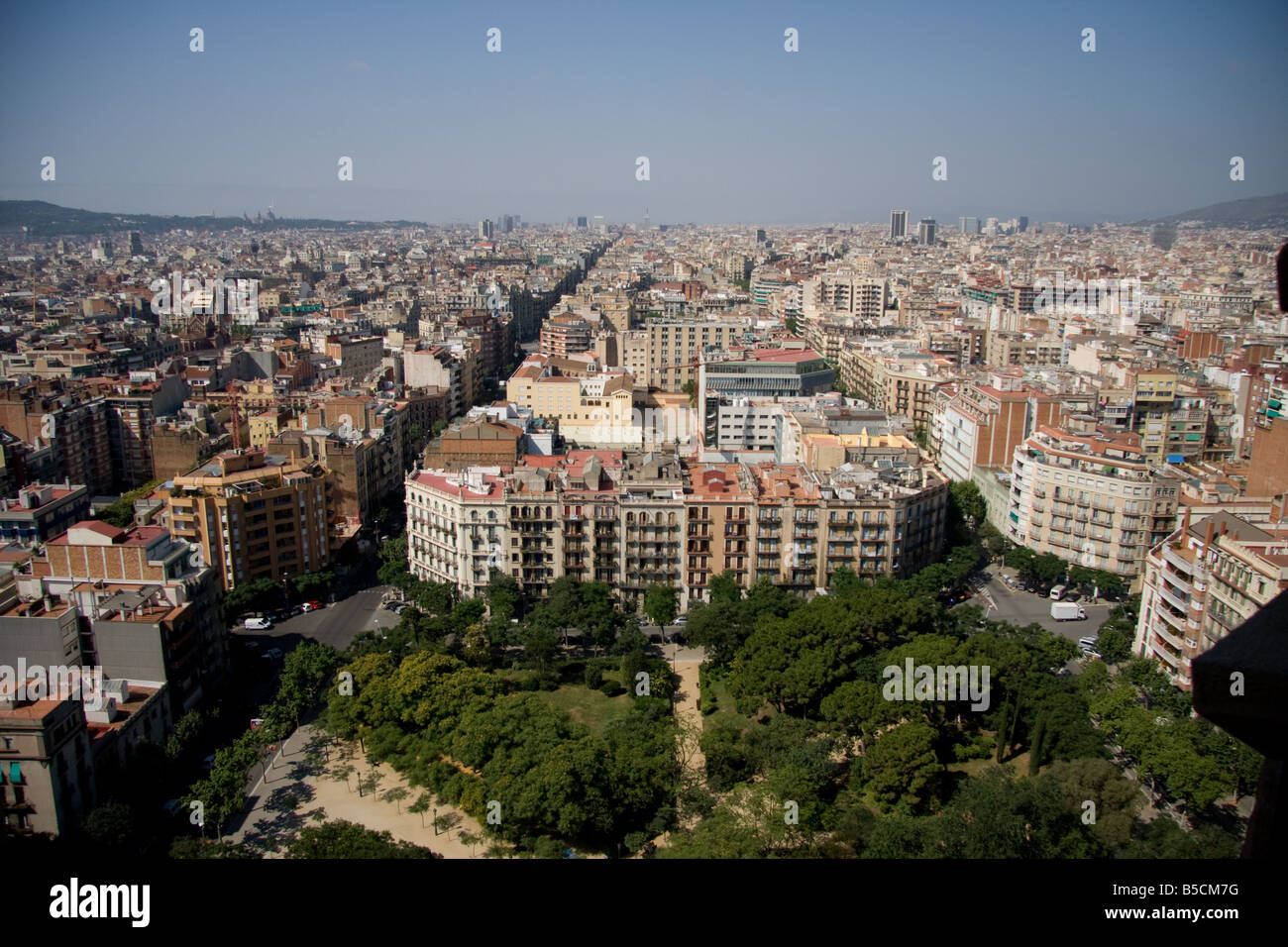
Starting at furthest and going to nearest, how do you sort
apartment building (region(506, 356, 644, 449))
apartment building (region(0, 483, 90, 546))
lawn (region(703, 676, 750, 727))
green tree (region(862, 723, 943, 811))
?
apartment building (region(506, 356, 644, 449)) → apartment building (region(0, 483, 90, 546)) → lawn (region(703, 676, 750, 727)) → green tree (region(862, 723, 943, 811))

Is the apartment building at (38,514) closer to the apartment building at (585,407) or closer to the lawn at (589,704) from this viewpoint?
the lawn at (589,704)

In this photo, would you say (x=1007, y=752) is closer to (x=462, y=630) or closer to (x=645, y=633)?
(x=645, y=633)

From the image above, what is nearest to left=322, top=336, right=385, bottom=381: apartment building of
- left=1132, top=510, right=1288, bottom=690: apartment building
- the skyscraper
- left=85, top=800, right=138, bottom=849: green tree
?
left=85, top=800, right=138, bottom=849: green tree

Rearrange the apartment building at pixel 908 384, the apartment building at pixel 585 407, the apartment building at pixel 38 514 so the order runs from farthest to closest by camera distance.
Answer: the apartment building at pixel 908 384, the apartment building at pixel 585 407, the apartment building at pixel 38 514

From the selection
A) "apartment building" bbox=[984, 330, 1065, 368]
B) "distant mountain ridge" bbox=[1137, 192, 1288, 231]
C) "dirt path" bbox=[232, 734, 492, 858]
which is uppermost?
"distant mountain ridge" bbox=[1137, 192, 1288, 231]

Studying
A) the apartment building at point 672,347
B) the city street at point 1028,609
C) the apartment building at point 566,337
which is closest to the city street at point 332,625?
the city street at point 1028,609

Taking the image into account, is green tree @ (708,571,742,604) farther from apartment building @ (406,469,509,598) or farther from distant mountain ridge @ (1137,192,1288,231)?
distant mountain ridge @ (1137,192,1288,231)
